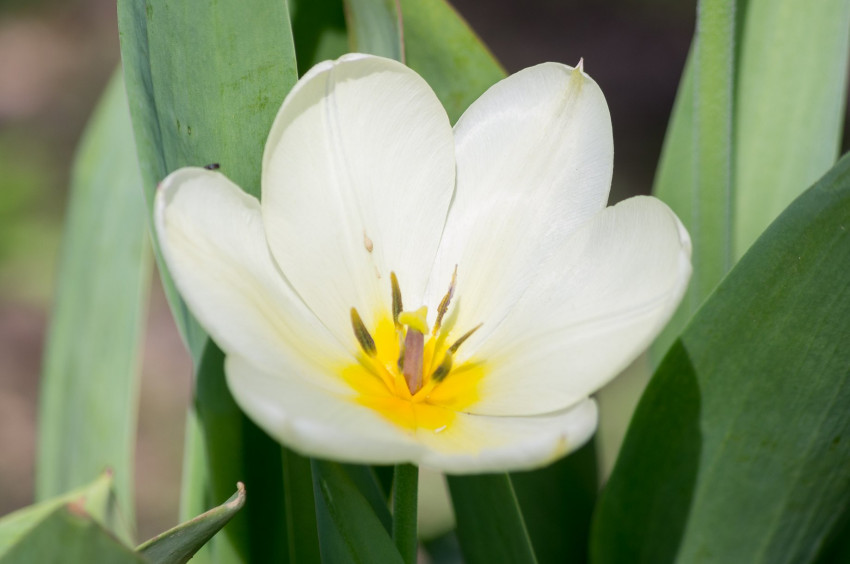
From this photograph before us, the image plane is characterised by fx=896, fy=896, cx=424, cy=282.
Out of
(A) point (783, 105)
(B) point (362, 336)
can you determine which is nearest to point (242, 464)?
(B) point (362, 336)

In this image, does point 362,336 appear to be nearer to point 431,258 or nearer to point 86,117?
point 431,258

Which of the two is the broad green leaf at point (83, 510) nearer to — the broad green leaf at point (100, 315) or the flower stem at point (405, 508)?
the flower stem at point (405, 508)

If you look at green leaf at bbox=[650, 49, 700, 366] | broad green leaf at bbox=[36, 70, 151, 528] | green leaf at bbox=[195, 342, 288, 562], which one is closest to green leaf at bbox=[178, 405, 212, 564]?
green leaf at bbox=[195, 342, 288, 562]

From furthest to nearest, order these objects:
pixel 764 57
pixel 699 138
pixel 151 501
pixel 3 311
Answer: pixel 3 311, pixel 151 501, pixel 764 57, pixel 699 138

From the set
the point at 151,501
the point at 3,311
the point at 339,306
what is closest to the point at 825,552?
the point at 339,306

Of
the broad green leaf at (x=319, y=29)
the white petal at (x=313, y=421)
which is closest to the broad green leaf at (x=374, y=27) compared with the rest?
the broad green leaf at (x=319, y=29)

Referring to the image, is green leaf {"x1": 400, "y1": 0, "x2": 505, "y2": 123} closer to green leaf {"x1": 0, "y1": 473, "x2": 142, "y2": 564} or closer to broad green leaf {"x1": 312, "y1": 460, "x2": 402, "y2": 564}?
broad green leaf {"x1": 312, "y1": 460, "x2": 402, "y2": 564}

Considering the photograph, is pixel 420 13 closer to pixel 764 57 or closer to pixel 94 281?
pixel 764 57
